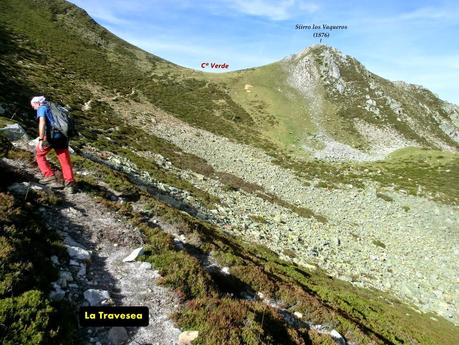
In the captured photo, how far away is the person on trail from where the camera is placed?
1038cm

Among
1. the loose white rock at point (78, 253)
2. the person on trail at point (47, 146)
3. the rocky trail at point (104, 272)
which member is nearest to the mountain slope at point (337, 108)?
the person on trail at point (47, 146)

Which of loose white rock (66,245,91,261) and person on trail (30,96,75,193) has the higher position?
person on trail (30,96,75,193)

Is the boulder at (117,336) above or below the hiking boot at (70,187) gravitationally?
below

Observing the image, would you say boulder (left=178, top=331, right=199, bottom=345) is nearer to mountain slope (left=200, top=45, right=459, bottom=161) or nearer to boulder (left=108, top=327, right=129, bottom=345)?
boulder (left=108, top=327, right=129, bottom=345)

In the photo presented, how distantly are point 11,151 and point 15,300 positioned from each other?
9.69 m

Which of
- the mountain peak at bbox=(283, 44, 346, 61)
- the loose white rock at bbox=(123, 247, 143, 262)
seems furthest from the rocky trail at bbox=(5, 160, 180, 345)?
the mountain peak at bbox=(283, 44, 346, 61)

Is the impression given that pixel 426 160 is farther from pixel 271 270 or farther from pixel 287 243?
pixel 271 270

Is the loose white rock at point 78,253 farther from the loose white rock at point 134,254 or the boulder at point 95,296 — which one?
the boulder at point 95,296

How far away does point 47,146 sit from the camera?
36.6 feet

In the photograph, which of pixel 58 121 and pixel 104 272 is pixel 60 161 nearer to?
pixel 58 121

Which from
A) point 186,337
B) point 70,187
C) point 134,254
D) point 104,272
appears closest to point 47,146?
point 70,187

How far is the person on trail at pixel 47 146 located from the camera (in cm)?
1038

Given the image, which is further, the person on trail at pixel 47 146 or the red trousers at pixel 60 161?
the red trousers at pixel 60 161

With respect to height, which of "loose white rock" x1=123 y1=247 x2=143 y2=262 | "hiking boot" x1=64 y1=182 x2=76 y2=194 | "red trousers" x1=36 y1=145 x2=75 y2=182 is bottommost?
"loose white rock" x1=123 y1=247 x2=143 y2=262
